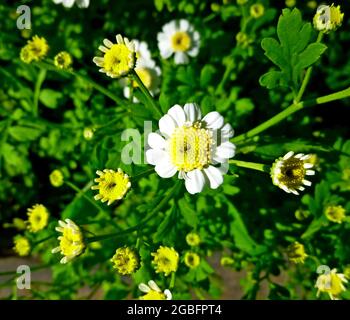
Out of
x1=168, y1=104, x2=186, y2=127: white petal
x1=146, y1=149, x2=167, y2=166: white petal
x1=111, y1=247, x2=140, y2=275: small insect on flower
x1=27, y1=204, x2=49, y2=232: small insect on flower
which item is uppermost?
x1=168, y1=104, x2=186, y2=127: white petal

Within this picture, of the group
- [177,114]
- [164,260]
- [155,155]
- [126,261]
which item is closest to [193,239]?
[164,260]

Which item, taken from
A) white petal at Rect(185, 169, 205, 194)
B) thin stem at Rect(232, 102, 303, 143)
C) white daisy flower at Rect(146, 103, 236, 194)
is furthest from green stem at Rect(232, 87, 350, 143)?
white petal at Rect(185, 169, 205, 194)

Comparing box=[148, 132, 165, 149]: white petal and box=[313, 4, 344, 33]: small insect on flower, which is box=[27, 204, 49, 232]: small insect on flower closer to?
box=[148, 132, 165, 149]: white petal

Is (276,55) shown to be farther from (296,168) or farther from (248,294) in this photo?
(248,294)

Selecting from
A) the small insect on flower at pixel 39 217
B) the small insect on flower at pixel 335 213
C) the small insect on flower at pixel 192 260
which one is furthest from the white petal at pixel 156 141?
the small insect on flower at pixel 335 213

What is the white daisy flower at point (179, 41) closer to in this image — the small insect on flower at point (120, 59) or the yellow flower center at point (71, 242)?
the small insect on flower at point (120, 59)

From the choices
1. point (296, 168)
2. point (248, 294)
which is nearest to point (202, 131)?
point (296, 168)
